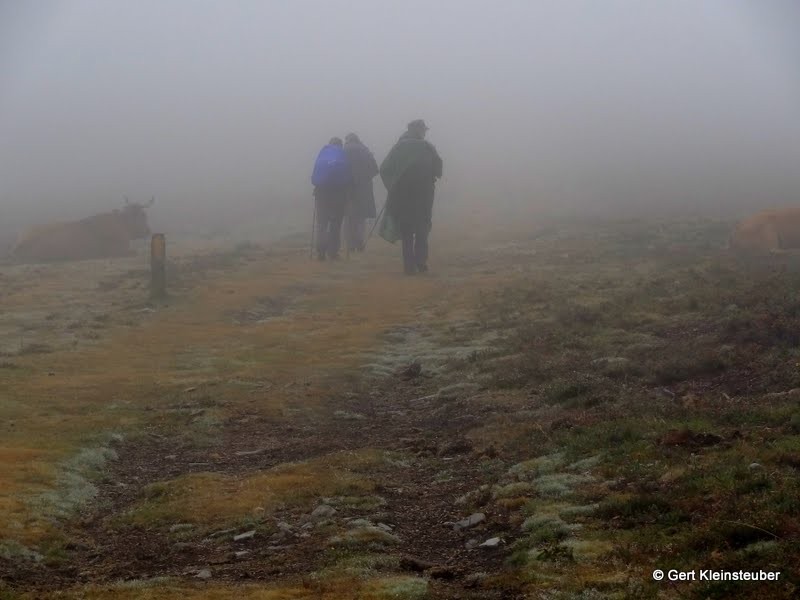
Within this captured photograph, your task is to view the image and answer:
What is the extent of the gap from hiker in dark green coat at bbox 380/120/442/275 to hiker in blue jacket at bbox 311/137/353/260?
2.08m

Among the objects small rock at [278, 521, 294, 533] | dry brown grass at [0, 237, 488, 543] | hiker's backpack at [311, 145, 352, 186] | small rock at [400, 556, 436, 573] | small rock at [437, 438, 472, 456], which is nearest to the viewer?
small rock at [400, 556, 436, 573]

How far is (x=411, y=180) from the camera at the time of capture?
28578 mm

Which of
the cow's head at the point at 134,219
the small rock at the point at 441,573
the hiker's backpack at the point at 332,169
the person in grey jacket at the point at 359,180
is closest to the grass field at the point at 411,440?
the small rock at the point at 441,573

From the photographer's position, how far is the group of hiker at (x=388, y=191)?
28672 mm

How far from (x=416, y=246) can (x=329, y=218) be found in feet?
10.7

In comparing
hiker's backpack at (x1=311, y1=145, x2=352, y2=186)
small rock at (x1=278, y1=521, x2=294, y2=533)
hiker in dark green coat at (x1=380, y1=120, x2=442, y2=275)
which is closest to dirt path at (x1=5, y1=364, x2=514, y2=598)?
small rock at (x1=278, y1=521, x2=294, y2=533)

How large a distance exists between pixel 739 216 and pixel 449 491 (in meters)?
29.1

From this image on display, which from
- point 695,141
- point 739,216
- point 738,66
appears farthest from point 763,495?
point 738,66

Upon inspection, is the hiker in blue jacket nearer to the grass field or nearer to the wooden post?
the grass field

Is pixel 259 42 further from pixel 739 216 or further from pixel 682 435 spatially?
pixel 682 435

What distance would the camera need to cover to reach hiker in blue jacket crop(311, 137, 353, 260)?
30.8 meters

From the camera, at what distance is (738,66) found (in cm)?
11344

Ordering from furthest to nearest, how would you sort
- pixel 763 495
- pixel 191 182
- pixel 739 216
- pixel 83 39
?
pixel 83 39, pixel 191 182, pixel 739 216, pixel 763 495

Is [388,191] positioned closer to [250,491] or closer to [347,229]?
[347,229]
